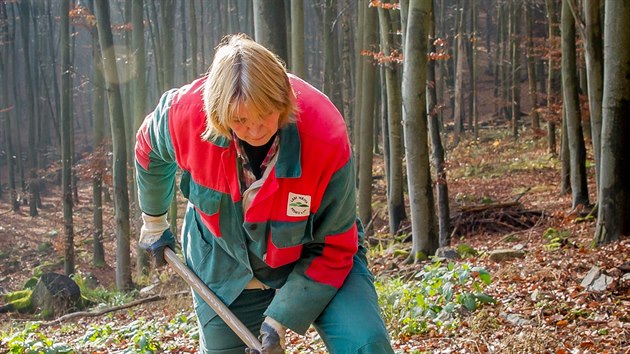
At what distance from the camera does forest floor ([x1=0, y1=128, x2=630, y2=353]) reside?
17.6ft

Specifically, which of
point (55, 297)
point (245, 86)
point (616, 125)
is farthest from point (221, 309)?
point (55, 297)

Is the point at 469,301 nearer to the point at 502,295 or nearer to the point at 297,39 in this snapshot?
the point at 502,295

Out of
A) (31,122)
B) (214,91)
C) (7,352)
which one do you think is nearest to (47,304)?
(7,352)

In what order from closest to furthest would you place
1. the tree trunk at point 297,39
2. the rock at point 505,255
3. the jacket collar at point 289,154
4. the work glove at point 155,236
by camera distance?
1. the jacket collar at point 289,154
2. the work glove at point 155,236
3. the rock at point 505,255
4. the tree trunk at point 297,39

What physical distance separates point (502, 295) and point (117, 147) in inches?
379

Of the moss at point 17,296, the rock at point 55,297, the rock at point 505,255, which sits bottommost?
the moss at point 17,296

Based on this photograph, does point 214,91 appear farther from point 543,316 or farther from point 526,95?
point 526,95

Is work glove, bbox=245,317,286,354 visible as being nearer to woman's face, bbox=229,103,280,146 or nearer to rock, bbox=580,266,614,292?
woman's face, bbox=229,103,280,146

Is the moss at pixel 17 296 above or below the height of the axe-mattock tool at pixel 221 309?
below

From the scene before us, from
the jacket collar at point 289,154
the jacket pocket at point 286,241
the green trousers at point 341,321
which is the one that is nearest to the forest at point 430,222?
the green trousers at point 341,321

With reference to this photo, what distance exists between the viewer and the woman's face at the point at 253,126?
2.71m

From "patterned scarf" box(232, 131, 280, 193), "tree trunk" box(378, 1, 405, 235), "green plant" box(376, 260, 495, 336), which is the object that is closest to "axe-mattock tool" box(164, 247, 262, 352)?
"patterned scarf" box(232, 131, 280, 193)

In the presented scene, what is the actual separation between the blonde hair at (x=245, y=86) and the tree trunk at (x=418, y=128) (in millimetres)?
6483

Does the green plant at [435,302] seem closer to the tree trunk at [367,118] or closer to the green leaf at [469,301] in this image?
the green leaf at [469,301]
